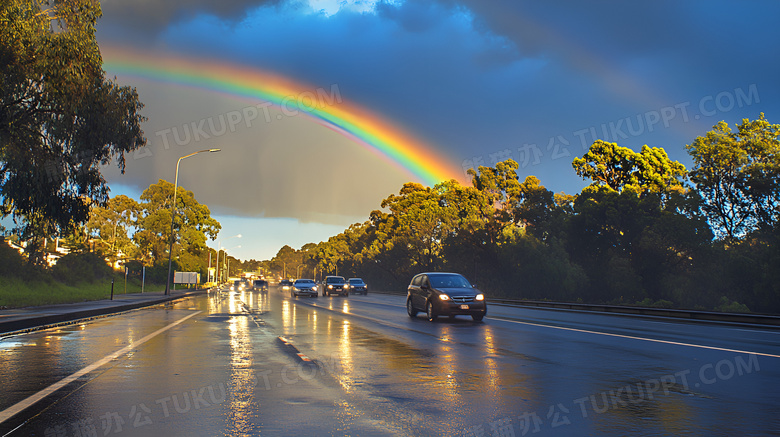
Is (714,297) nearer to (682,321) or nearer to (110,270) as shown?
(682,321)

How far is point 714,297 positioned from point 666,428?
47.9 m

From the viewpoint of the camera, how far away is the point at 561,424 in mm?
6523

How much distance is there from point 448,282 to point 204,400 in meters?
16.7

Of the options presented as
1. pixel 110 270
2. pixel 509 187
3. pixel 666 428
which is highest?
pixel 509 187

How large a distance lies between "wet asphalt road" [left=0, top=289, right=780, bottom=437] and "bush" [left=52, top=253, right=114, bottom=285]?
128 ft

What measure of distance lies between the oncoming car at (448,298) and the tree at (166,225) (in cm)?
7386

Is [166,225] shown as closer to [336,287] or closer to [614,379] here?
[336,287]

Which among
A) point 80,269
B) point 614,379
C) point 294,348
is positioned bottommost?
point 614,379

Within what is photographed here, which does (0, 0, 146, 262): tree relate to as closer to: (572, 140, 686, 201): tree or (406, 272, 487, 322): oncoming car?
(406, 272, 487, 322): oncoming car

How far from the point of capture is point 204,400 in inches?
303

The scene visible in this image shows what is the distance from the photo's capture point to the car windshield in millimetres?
23438

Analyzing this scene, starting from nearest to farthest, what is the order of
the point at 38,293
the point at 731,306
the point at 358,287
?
the point at 38,293 → the point at 731,306 → the point at 358,287

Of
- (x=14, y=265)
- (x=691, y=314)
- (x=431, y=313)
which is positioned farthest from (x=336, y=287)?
(x=691, y=314)

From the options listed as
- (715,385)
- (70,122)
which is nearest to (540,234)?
(70,122)
